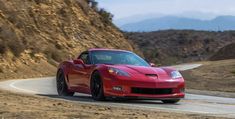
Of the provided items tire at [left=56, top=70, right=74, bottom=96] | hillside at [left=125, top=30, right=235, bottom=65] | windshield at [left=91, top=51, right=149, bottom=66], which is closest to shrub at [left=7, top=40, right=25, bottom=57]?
tire at [left=56, top=70, right=74, bottom=96]

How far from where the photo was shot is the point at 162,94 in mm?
13688

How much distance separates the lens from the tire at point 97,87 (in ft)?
45.5

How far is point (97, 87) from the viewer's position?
14070 millimetres

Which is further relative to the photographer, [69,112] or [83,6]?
[83,6]

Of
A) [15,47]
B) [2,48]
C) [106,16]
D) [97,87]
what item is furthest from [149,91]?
[106,16]

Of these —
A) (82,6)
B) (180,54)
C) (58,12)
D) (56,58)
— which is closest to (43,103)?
(56,58)

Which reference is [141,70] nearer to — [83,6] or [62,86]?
[62,86]

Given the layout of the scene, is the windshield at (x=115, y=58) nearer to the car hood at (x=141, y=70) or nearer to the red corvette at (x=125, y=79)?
the red corvette at (x=125, y=79)

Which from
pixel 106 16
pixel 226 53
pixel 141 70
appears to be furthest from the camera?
pixel 226 53

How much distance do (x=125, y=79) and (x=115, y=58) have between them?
4.42 feet

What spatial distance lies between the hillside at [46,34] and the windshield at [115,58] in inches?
663

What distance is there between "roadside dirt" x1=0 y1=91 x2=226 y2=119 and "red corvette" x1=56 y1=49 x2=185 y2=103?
0.96m

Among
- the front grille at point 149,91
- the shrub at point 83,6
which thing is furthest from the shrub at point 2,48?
the front grille at point 149,91

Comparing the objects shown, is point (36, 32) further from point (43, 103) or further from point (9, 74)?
point (43, 103)
